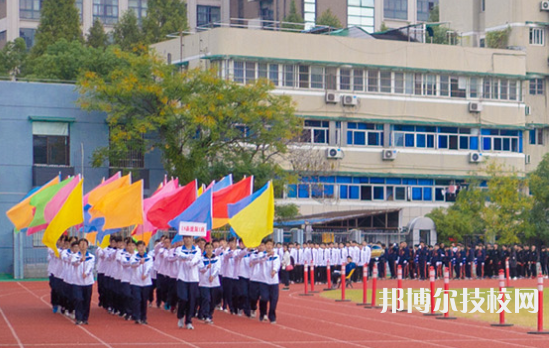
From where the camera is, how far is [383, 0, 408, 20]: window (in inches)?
3656

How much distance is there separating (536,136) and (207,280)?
165 ft

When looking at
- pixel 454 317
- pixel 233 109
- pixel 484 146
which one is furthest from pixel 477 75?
pixel 454 317

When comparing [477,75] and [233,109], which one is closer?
[233,109]

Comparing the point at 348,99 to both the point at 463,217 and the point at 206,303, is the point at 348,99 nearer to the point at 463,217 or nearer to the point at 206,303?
the point at 463,217

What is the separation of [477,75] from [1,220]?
1124 inches

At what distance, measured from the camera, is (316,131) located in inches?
2325

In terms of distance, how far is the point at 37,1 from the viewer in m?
92.8

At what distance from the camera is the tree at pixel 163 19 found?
7674cm

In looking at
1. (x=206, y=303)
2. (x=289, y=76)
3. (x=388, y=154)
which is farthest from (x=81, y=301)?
(x=388, y=154)

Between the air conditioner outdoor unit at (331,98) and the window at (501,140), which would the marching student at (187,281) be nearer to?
the air conditioner outdoor unit at (331,98)

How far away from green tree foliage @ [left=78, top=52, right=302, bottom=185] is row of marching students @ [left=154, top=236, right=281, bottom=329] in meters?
20.3

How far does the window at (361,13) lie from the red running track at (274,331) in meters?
64.0

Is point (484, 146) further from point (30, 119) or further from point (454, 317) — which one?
point (454, 317)

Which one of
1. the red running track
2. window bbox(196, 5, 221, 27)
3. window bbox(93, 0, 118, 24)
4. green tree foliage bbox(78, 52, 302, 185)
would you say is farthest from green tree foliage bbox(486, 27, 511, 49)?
the red running track
